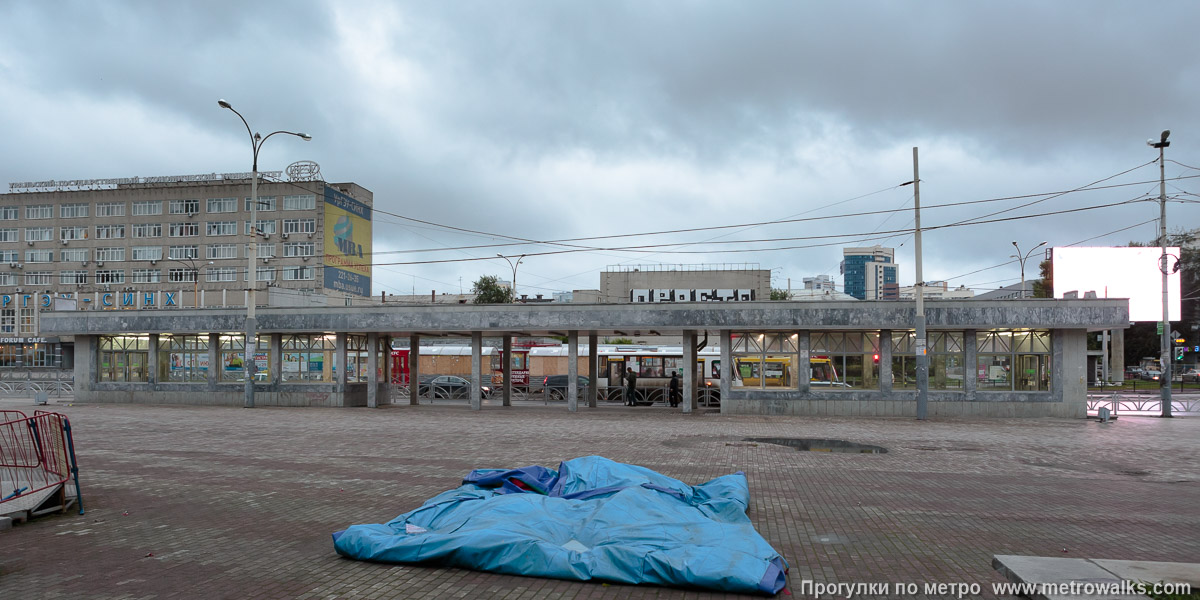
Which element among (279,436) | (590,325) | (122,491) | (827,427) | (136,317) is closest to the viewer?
(122,491)

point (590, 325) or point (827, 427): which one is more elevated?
point (590, 325)

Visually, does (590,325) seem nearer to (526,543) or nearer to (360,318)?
(360,318)

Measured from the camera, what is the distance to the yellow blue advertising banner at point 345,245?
224ft

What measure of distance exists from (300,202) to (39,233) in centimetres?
2906

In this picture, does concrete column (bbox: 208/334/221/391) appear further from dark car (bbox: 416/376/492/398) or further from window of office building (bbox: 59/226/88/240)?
window of office building (bbox: 59/226/88/240)

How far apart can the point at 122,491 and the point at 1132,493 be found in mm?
15860

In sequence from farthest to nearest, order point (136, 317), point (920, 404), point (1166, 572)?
point (136, 317), point (920, 404), point (1166, 572)

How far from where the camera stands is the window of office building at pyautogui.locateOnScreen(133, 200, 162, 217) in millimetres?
74438

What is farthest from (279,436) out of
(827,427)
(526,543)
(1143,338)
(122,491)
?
(1143,338)

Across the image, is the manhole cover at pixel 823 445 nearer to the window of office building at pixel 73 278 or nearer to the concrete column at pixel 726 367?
the concrete column at pixel 726 367

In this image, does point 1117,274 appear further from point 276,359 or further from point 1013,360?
point 276,359

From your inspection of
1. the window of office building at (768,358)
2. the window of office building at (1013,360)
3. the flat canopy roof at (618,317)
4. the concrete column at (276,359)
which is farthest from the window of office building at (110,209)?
the window of office building at (1013,360)

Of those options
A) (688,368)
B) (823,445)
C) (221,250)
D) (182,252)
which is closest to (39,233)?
(182,252)

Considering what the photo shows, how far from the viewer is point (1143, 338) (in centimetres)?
7325
